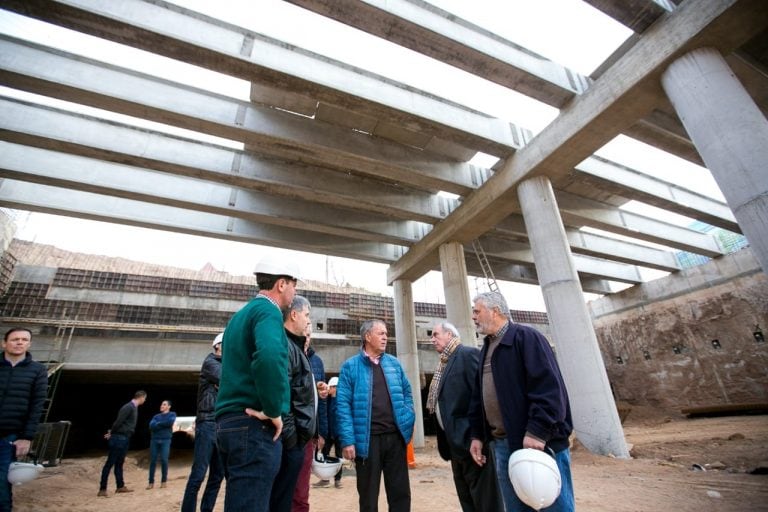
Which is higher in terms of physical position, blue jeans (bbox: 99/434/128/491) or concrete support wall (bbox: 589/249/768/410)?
concrete support wall (bbox: 589/249/768/410)

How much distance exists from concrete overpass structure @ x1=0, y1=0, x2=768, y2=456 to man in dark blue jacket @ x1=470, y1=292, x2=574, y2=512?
179 inches

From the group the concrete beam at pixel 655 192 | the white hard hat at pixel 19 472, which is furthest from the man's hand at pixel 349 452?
the concrete beam at pixel 655 192

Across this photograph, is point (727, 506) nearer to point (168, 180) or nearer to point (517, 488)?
point (517, 488)

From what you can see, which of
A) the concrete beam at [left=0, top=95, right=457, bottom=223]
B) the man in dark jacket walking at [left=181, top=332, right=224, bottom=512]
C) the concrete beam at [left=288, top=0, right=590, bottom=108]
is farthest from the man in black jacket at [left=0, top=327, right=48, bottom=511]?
the concrete beam at [left=0, top=95, right=457, bottom=223]

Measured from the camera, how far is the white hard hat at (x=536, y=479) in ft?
6.16

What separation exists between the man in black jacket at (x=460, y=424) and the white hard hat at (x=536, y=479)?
2.76 feet

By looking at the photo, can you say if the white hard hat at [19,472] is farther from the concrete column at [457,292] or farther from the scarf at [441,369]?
the concrete column at [457,292]

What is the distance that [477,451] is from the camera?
8.64 feet

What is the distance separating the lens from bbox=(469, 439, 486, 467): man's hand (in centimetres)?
261

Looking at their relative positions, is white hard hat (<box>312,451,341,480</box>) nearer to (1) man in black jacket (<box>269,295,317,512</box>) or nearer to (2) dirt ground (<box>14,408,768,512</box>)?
(1) man in black jacket (<box>269,295,317,512</box>)

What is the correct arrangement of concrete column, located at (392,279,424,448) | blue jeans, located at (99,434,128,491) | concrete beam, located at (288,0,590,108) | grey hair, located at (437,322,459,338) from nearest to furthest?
grey hair, located at (437,322,459,338) < concrete beam, located at (288,0,590,108) < blue jeans, located at (99,434,128,491) < concrete column, located at (392,279,424,448)

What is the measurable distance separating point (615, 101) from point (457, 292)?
20.4ft

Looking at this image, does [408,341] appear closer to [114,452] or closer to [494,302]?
[114,452]

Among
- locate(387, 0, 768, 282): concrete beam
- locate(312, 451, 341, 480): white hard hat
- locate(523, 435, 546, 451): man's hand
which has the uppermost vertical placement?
locate(387, 0, 768, 282): concrete beam
